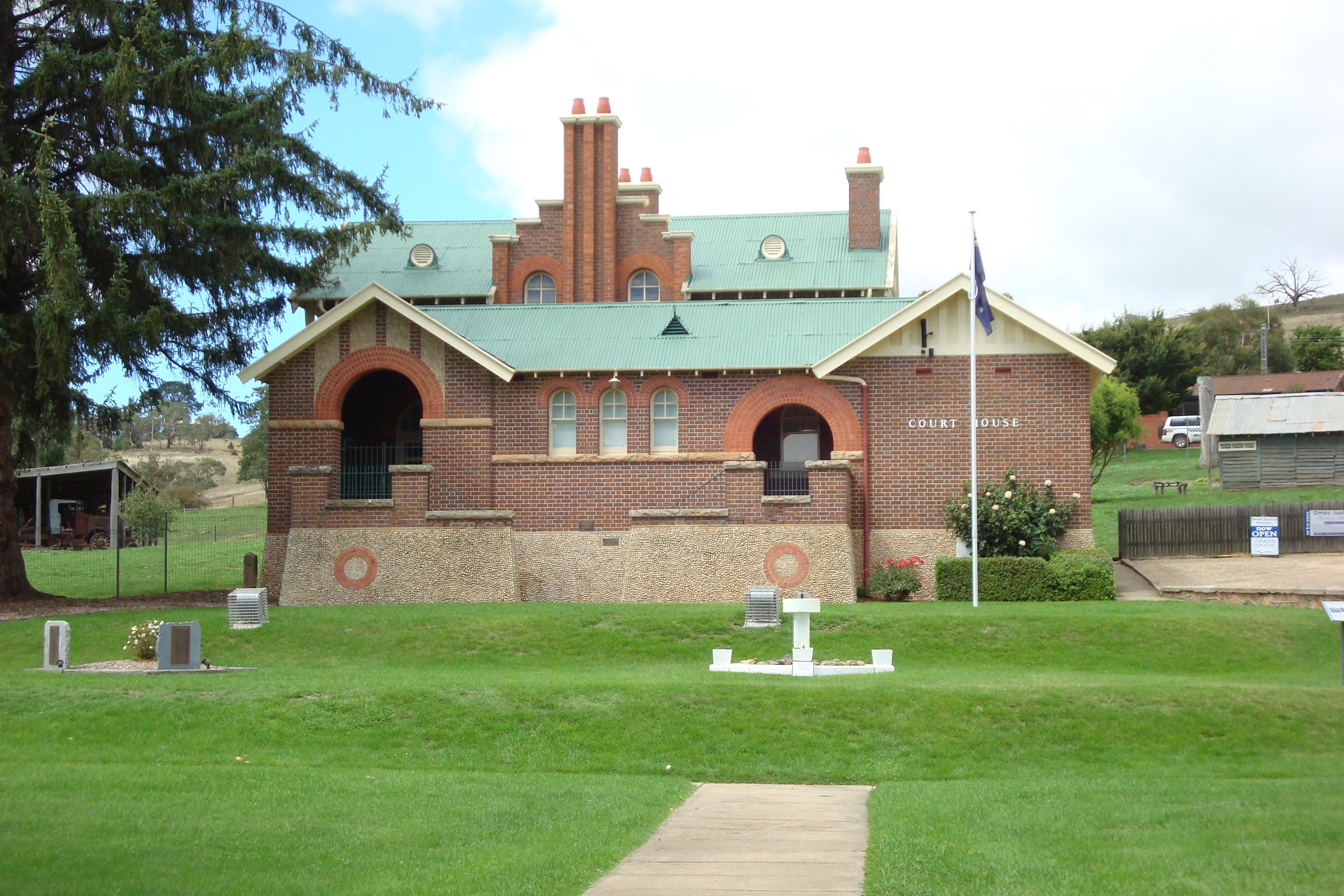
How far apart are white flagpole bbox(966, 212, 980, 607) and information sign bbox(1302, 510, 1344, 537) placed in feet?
31.7

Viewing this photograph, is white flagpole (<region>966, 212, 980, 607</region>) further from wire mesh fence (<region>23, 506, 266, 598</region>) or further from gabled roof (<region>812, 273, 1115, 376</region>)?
wire mesh fence (<region>23, 506, 266, 598</region>)

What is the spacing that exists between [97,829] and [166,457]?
344 feet

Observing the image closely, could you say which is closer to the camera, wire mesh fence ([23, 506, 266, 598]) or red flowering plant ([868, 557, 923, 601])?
red flowering plant ([868, 557, 923, 601])

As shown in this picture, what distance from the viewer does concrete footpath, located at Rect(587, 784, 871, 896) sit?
910cm

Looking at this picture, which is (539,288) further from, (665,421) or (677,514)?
(677,514)

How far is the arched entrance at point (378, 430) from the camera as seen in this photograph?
29.1m

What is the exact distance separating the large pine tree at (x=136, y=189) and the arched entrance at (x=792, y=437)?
9.77m

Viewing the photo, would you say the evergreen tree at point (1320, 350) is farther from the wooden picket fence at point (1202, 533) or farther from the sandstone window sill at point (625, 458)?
the sandstone window sill at point (625, 458)

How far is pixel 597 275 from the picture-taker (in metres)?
35.4

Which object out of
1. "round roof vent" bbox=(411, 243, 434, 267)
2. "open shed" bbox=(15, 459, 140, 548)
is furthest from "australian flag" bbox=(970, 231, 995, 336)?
"open shed" bbox=(15, 459, 140, 548)

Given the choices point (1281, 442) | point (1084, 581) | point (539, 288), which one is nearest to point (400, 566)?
point (539, 288)

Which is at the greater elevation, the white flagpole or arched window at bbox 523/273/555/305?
arched window at bbox 523/273/555/305

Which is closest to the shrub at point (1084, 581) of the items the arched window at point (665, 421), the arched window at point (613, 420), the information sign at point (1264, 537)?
the information sign at point (1264, 537)

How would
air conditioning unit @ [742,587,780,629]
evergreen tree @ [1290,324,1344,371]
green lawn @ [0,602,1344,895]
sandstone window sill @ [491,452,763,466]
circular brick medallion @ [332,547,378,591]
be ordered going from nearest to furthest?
green lawn @ [0,602,1344,895]
air conditioning unit @ [742,587,780,629]
circular brick medallion @ [332,547,378,591]
sandstone window sill @ [491,452,763,466]
evergreen tree @ [1290,324,1344,371]
